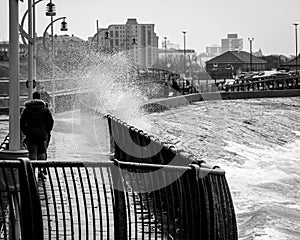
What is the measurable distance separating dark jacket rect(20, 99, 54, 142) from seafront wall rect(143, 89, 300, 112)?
3720 centimetres

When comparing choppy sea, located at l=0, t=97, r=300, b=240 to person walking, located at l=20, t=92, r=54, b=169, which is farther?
choppy sea, located at l=0, t=97, r=300, b=240

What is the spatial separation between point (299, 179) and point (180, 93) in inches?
1788

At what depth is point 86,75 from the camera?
211 feet

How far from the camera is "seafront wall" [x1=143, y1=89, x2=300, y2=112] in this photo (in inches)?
2166

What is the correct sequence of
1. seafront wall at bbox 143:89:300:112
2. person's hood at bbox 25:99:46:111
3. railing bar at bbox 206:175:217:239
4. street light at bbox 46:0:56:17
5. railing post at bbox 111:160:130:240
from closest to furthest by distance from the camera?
railing bar at bbox 206:175:217:239, railing post at bbox 111:160:130:240, person's hood at bbox 25:99:46:111, street light at bbox 46:0:56:17, seafront wall at bbox 143:89:300:112

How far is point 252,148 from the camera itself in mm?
38719

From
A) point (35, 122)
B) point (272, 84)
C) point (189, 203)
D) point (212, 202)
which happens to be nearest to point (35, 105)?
point (35, 122)

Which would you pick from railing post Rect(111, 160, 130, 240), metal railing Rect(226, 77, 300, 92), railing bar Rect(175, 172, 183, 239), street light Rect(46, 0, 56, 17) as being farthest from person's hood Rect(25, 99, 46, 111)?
metal railing Rect(226, 77, 300, 92)

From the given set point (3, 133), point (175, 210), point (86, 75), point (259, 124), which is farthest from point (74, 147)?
point (86, 75)

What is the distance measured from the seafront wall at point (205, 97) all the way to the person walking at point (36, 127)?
37201 mm

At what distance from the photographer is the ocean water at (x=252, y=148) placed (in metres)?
16.9

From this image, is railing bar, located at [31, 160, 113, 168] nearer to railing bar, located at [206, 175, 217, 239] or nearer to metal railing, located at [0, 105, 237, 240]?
metal railing, located at [0, 105, 237, 240]

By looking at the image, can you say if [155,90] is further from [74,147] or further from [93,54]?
[74,147]

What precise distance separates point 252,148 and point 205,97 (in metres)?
33.1
